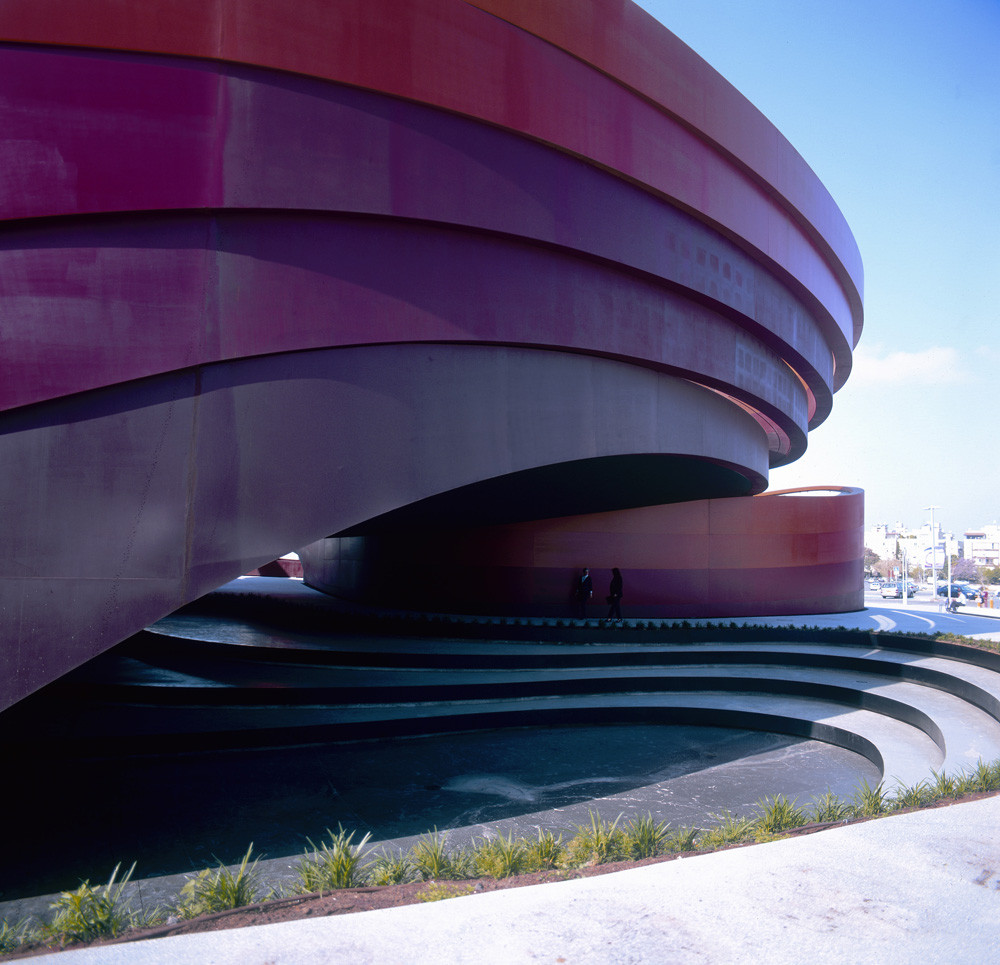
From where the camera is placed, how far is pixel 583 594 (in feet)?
59.5

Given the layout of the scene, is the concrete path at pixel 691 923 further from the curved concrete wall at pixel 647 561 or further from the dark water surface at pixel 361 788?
the curved concrete wall at pixel 647 561

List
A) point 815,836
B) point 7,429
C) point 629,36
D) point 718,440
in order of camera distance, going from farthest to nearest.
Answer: point 718,440
point 629,36
point 7,429
point 815,836

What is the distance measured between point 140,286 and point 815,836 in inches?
320

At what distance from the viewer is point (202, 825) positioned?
7.90 m

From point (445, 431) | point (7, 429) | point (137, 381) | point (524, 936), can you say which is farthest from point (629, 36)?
point (524, 936)

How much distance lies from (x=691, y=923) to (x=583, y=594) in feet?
48.2

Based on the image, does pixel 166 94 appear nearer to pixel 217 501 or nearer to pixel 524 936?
pixel 217 501

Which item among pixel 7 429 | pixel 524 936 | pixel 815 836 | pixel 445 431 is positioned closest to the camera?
pixel 524 936

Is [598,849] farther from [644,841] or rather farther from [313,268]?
[313,268]

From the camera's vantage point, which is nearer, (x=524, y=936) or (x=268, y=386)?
(x=524, y=936)

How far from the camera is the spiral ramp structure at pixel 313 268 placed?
23.6 ft

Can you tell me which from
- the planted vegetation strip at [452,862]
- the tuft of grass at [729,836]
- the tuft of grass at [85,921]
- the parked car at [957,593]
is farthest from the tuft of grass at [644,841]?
the parked car at [957,593]

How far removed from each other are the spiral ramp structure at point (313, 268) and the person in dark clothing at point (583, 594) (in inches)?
248

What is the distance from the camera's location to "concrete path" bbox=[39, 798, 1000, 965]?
324 cm
